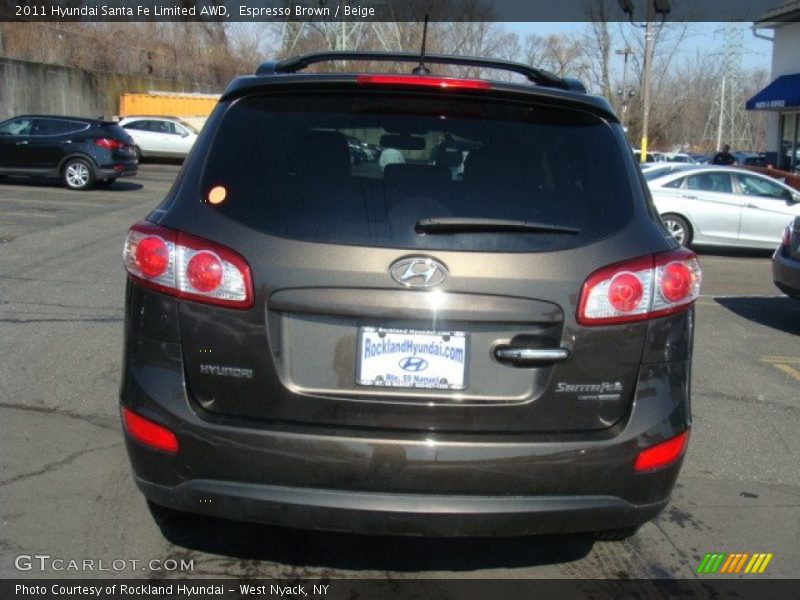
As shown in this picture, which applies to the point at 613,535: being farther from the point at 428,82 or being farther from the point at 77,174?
the point at 77,174

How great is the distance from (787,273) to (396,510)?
7.32 metres

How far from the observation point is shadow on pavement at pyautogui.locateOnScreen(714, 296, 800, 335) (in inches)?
368

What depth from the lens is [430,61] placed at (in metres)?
3.85

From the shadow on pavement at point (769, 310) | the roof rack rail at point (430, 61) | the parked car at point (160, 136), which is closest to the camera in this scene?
the roof rack rail at point (430, 61)

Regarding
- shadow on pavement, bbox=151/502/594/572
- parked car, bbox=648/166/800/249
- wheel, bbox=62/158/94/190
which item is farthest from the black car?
shadow on pavement, bbox=151/502/594/572

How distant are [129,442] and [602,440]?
160 cm

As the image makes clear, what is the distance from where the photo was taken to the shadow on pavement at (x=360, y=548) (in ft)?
12.0

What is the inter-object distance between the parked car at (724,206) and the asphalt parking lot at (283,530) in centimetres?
679

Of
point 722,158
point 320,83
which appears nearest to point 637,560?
point 320,83

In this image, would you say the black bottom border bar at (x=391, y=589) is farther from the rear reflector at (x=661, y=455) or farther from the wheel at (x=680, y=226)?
the wheel at (x=680, y=226)

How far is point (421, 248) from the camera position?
2887 mm

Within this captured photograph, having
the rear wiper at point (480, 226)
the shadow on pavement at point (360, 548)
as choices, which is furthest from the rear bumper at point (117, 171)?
the rear wiper at point (480, 226)

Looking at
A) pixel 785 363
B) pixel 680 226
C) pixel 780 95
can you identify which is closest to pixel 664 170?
pixel 680 226

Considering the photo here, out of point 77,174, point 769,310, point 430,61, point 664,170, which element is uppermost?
point 430,61
